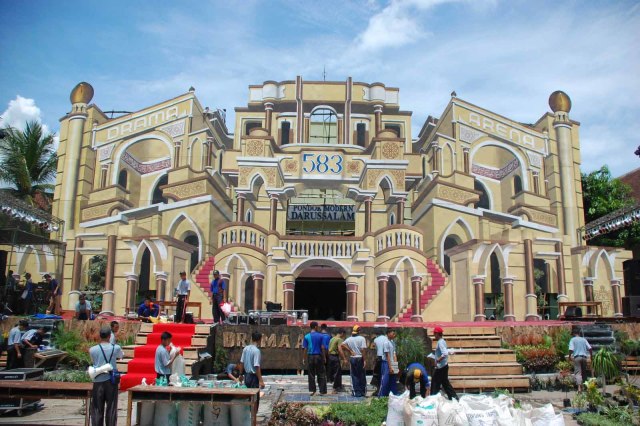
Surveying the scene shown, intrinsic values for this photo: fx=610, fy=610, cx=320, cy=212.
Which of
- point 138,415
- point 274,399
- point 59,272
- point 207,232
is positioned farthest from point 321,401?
point 59,272

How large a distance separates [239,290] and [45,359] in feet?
30.0

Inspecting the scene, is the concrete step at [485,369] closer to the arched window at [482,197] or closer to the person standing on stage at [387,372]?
the person standing on stage at [387,372]

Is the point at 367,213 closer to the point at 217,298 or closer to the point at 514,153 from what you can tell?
the point at 514,153

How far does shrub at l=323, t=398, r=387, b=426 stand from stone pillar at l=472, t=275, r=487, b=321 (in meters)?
12.3

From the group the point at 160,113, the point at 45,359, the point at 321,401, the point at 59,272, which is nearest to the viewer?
the point at 321,401

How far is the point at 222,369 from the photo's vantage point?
13.2 metres

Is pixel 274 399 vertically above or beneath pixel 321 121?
beneath

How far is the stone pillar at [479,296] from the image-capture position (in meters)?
20.2

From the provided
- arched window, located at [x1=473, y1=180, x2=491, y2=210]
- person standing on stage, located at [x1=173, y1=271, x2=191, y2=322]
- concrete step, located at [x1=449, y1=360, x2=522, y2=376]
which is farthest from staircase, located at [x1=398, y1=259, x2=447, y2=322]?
person standing on stage, located at [x1=173, y1=271, x2=191, y2=322]

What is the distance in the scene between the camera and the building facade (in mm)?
21141

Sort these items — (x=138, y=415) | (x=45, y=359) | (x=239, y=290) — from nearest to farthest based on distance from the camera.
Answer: (x=138, y=415)
(x=45, y=359)
(x=239, y=290)

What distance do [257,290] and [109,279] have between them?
5365mm

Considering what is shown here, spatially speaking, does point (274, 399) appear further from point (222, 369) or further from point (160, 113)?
→ point (160, 113)

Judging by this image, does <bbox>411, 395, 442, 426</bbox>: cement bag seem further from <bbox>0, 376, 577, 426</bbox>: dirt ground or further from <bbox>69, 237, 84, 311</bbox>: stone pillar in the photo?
<bbox>69, 237, 84, 311</bbox>: stone pillar
